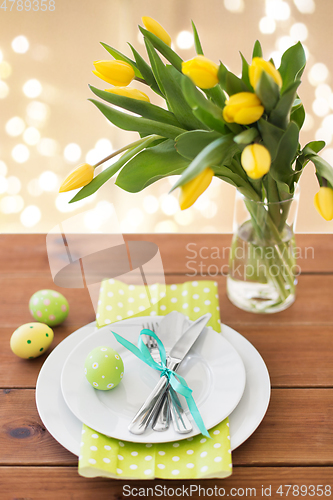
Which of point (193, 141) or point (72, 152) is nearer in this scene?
point (193, 141)

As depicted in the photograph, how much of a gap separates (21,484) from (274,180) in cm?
52

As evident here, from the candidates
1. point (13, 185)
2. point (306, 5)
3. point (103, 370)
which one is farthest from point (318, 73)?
point (103, 370)

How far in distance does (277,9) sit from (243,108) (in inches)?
42.7

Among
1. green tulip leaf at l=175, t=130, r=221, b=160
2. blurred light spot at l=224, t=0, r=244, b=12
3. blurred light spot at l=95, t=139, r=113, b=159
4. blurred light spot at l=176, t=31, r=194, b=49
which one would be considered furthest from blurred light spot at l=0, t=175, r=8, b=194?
green tulip leaf at l=175, t=130, r=221, b=160

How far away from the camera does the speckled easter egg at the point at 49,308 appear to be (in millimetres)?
761

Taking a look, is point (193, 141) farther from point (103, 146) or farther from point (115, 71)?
point (103, 146)

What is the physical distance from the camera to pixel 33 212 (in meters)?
1.69

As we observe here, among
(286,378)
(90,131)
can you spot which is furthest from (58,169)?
(286,378)

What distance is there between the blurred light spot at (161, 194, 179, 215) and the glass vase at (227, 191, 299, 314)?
0.86 metres

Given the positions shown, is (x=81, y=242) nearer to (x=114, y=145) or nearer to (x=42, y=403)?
(x=42, y=403)

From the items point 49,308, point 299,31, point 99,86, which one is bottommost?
point 49,308

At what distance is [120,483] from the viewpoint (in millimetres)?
521

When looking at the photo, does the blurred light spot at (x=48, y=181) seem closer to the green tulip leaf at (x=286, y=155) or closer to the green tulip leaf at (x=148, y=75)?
the green tulip leaf at (x=148, y=75)

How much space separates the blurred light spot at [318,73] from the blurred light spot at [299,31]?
0.32 feet
